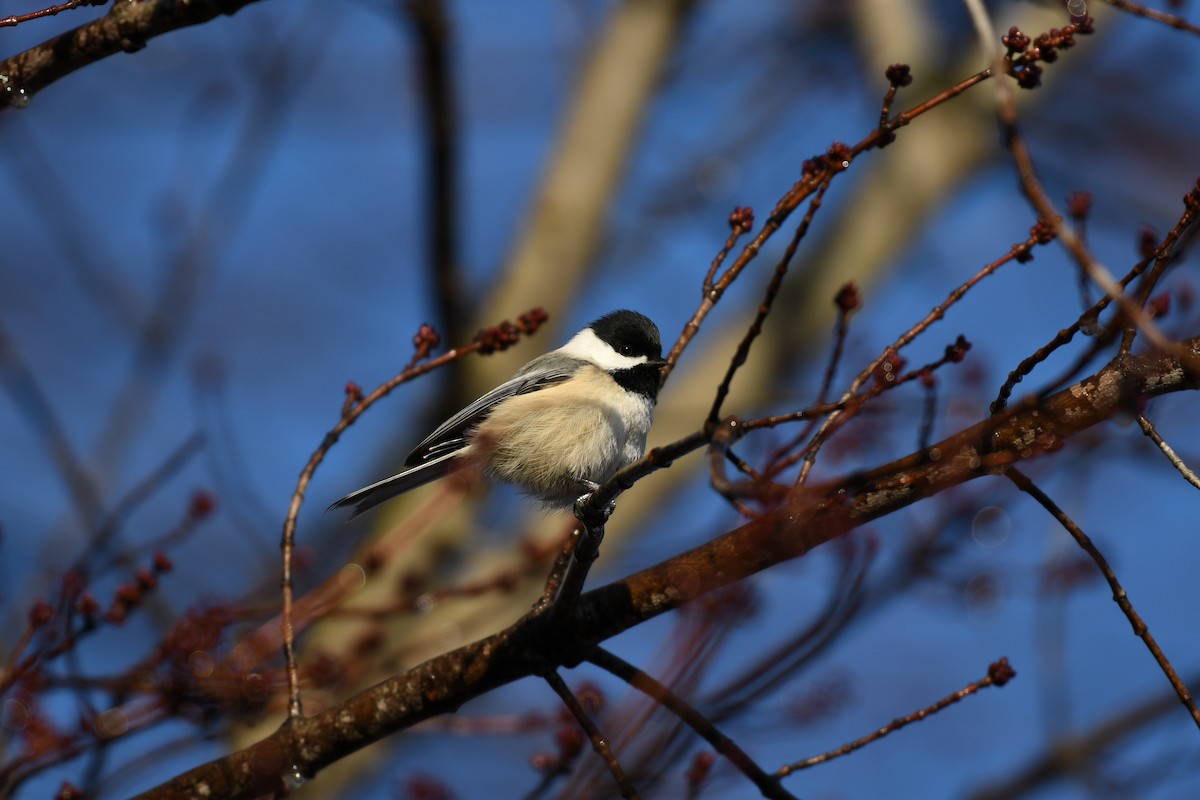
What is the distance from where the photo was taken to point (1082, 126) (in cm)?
823

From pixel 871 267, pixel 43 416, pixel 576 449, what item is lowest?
pixel 576 449

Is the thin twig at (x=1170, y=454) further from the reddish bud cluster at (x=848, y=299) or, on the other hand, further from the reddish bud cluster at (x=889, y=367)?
the reddish bud cluster at (x=848, y=299)

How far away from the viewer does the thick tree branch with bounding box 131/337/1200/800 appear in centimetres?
201

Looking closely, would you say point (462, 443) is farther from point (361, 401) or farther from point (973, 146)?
point (973, 146)

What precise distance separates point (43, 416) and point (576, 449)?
1.86 meters

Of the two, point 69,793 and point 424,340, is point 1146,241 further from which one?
point 69,793

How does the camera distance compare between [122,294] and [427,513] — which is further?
[122,294]

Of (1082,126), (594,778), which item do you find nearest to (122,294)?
(594,778)

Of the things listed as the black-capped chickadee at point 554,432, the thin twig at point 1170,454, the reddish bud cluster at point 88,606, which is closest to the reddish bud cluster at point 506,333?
the black-capped chickadee at point 554,432

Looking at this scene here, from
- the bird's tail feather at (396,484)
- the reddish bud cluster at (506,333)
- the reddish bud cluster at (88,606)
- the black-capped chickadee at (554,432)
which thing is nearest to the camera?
the reddish bud cluster at (88,606)

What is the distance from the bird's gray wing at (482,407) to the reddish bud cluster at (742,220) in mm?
1517

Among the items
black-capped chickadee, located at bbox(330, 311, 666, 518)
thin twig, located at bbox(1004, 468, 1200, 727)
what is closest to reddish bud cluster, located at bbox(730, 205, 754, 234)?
thin twig, located at bbox(1004, 468, 1200, 727)

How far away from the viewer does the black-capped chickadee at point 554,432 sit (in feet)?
11.4

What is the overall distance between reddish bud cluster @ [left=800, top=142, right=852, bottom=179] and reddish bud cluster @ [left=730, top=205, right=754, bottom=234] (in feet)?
0.88
